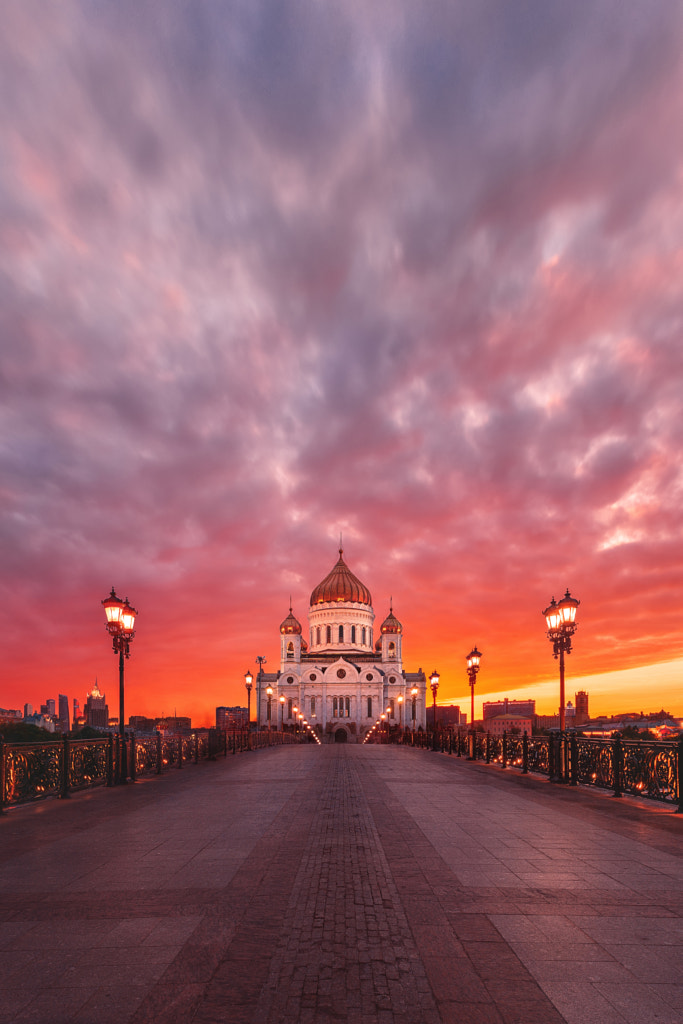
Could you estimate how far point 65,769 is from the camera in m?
14.6

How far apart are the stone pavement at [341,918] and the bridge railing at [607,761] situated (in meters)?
1.48

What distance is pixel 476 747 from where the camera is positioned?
29.1m

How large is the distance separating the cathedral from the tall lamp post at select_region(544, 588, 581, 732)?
270 ft

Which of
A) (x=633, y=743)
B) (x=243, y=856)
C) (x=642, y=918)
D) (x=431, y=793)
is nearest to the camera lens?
(x=642, y=918)

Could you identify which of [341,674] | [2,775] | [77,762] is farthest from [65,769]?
[341,674]

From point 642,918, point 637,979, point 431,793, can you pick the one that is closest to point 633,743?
point 431,793

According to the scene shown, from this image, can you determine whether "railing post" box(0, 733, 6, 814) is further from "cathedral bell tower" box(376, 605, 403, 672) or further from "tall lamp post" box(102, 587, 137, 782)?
"cathedral bell tower" box(376, 605, 403, 672)

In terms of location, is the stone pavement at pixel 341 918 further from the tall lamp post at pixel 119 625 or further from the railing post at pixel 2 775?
the tall lamp post at pixel 119 625

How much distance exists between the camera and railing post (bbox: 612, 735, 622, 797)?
1463 cm

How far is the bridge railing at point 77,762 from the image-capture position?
12914mm

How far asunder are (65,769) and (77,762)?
2.36 ft

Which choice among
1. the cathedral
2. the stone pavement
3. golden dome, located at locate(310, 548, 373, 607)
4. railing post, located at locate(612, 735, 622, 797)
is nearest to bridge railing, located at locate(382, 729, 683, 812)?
railing post, located at locate(612, 735, 622, 797)

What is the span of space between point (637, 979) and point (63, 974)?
4139mm

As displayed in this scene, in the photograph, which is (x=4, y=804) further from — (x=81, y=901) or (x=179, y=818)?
(x=81, y=901)
